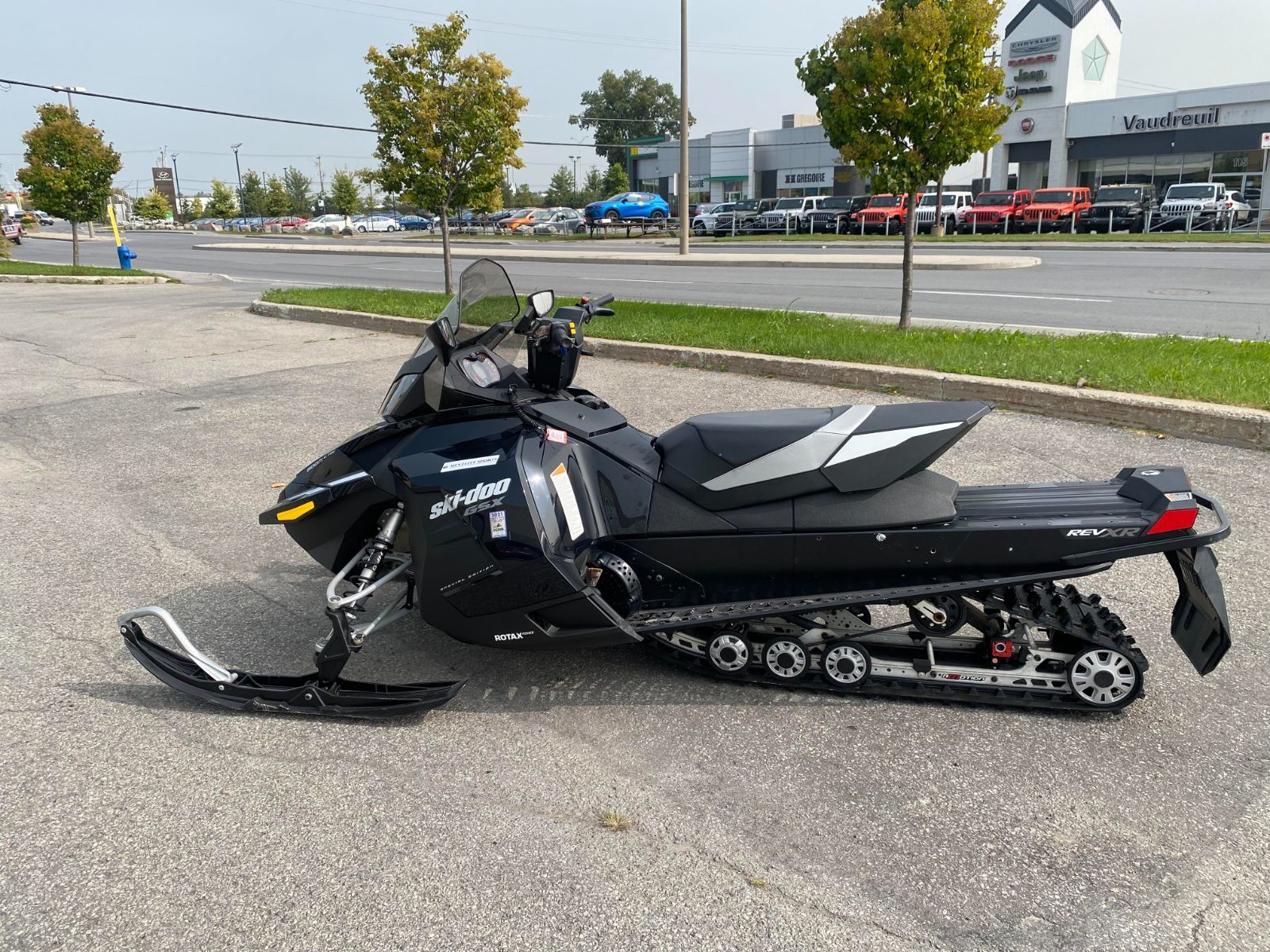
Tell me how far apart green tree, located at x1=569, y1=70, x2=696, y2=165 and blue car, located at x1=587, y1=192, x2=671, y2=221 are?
50.4 metres

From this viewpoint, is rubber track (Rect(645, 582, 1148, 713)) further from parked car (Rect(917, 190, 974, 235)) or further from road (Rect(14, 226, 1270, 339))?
parked car (Rect(917, 190, 974, 235))

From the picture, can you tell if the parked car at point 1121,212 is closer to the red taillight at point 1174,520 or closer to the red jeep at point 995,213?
the red jeep at point 995,213

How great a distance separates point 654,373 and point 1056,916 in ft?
24.0

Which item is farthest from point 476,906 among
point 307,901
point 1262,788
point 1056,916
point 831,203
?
point 831,203

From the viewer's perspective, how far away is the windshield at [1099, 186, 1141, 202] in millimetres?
35750

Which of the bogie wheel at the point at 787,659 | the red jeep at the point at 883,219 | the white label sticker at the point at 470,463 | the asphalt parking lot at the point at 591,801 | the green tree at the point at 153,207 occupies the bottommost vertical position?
the asphalt parking lot at the point at 591,801

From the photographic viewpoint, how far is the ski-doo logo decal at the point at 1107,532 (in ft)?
10.5

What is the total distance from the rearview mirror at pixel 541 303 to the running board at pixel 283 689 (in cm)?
143

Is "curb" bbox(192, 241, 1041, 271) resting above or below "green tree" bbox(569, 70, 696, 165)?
below

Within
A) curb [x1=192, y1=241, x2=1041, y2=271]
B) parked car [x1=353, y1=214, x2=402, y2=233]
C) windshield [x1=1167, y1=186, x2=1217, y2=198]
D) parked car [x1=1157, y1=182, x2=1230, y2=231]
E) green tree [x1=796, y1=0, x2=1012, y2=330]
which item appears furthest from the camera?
parked car [x1=353, y1=214, x2=402, y2=233]

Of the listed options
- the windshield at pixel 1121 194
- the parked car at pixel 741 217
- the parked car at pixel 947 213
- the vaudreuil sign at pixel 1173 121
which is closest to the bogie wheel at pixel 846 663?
the parked car at pixel 947 213

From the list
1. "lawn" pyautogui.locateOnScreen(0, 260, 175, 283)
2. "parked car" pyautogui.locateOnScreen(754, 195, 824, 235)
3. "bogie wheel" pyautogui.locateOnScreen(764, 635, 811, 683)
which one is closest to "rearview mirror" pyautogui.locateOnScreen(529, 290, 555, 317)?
"bogie wheel" pyautogui.locateOnScreen(764, 635, 811, 683)

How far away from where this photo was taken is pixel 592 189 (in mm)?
81812

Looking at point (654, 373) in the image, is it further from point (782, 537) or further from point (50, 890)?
point (50, 890)
